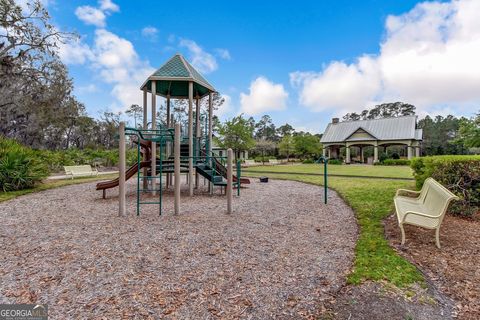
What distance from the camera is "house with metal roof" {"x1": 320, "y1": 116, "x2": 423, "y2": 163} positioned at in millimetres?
32656

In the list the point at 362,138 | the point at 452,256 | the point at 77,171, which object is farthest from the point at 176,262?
the point at 362,138

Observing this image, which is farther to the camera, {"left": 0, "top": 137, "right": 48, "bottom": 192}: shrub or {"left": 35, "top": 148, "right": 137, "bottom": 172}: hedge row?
{"left": 35, "top": 148, "right": 137, "bottom": 172}: hedge row

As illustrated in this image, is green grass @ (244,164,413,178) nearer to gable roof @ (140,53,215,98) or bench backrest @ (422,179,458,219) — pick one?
bench backrest @ (422,179,458,219)

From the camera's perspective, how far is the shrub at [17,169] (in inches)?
352

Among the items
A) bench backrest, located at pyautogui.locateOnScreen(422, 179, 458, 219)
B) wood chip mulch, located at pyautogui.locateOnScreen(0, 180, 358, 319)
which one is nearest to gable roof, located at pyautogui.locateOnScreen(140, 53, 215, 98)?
wood chip mulch, located at pyautogui.locateOnScreen(0, 180, 358, 319)

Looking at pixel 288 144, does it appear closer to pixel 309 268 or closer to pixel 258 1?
pixel 258 1

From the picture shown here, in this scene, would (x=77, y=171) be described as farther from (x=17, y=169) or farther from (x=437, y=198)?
(x=437, y=198)

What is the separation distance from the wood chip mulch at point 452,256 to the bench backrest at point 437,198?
520mm

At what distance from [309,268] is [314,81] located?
16258mm

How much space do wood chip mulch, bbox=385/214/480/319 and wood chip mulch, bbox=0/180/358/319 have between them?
853mm

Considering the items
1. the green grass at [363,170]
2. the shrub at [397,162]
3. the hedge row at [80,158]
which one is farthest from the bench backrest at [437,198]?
the shrub at [397,162]

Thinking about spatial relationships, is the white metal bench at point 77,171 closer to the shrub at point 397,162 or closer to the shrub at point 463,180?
the shrub at point 463,180

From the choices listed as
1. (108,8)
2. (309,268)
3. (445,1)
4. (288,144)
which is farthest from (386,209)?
(288,144)

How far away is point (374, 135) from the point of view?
34.2 metres
